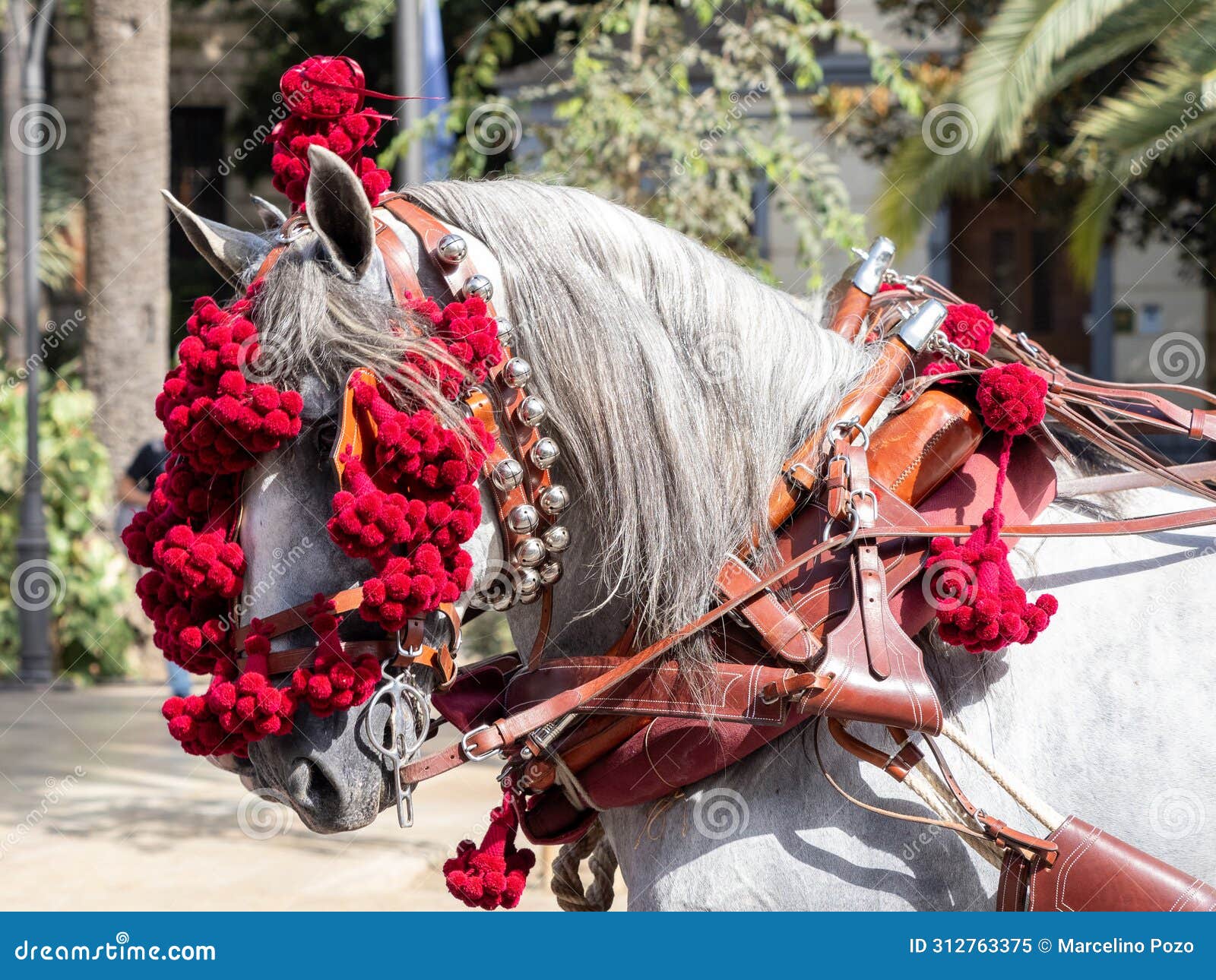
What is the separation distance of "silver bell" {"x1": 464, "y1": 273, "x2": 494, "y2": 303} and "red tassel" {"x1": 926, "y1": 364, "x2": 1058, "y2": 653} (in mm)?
752

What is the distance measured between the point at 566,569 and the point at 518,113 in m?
5.60

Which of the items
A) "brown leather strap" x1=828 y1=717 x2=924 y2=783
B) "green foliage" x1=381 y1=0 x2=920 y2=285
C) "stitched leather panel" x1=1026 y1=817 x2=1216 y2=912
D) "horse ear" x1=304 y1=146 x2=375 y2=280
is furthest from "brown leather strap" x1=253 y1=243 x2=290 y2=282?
"green foliage" x1=381 y1=0 x2=920 y2=285

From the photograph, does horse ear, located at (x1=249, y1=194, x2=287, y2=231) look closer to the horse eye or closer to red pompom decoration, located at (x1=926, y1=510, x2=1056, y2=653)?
the horse eye

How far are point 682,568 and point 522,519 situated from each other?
25 cm

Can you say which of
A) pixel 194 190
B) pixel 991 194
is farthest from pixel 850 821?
pixel 194 190

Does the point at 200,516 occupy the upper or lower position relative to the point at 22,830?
upper

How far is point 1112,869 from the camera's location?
1708 millimetres

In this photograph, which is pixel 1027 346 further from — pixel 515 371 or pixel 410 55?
pixel 410 55

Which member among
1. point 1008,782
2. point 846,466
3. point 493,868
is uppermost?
point 846,466

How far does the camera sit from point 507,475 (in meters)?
1.80

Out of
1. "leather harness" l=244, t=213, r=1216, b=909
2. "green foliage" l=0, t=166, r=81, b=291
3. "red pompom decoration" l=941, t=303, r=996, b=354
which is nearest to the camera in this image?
"leather harness" l=244, t=213, r=1216, b=909

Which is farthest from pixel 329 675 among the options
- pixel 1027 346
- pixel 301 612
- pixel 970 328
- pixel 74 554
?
pixel 74 554

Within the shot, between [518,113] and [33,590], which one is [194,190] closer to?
[33,590]

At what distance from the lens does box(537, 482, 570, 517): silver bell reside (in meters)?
1.83
